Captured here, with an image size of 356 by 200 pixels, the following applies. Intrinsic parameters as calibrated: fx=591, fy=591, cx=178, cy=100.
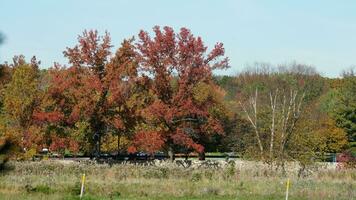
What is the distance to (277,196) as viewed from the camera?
22.3 m

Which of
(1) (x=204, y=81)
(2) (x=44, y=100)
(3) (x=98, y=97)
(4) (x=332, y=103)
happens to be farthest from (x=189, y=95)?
(4) (x=332, y=103)

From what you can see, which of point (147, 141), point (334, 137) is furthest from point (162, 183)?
point (334, 137)

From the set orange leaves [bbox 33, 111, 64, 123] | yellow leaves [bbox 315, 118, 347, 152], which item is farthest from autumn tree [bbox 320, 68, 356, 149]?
orange leaves [bbox 33, 111, 64, 123]

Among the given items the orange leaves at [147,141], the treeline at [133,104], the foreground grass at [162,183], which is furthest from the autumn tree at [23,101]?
the orange leaves at [147,141]

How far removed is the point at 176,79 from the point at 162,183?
19274 mm

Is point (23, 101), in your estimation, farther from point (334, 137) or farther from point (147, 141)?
point (334, 137)

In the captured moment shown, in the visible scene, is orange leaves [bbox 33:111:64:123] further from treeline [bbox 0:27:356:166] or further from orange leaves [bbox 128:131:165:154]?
orange leaves [bbox 128:131:165:154]

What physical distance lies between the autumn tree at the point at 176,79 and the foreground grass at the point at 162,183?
11234 mm

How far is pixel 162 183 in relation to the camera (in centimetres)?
2598

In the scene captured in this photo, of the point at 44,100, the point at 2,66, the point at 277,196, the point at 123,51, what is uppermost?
the point at 123,51

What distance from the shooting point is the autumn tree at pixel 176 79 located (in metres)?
42.9

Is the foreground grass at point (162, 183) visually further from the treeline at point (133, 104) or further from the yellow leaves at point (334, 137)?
the yellow leaves at point (334, 137)

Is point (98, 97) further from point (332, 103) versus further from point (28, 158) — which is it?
point (332, 103)

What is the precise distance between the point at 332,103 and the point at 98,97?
37493 millimetres
